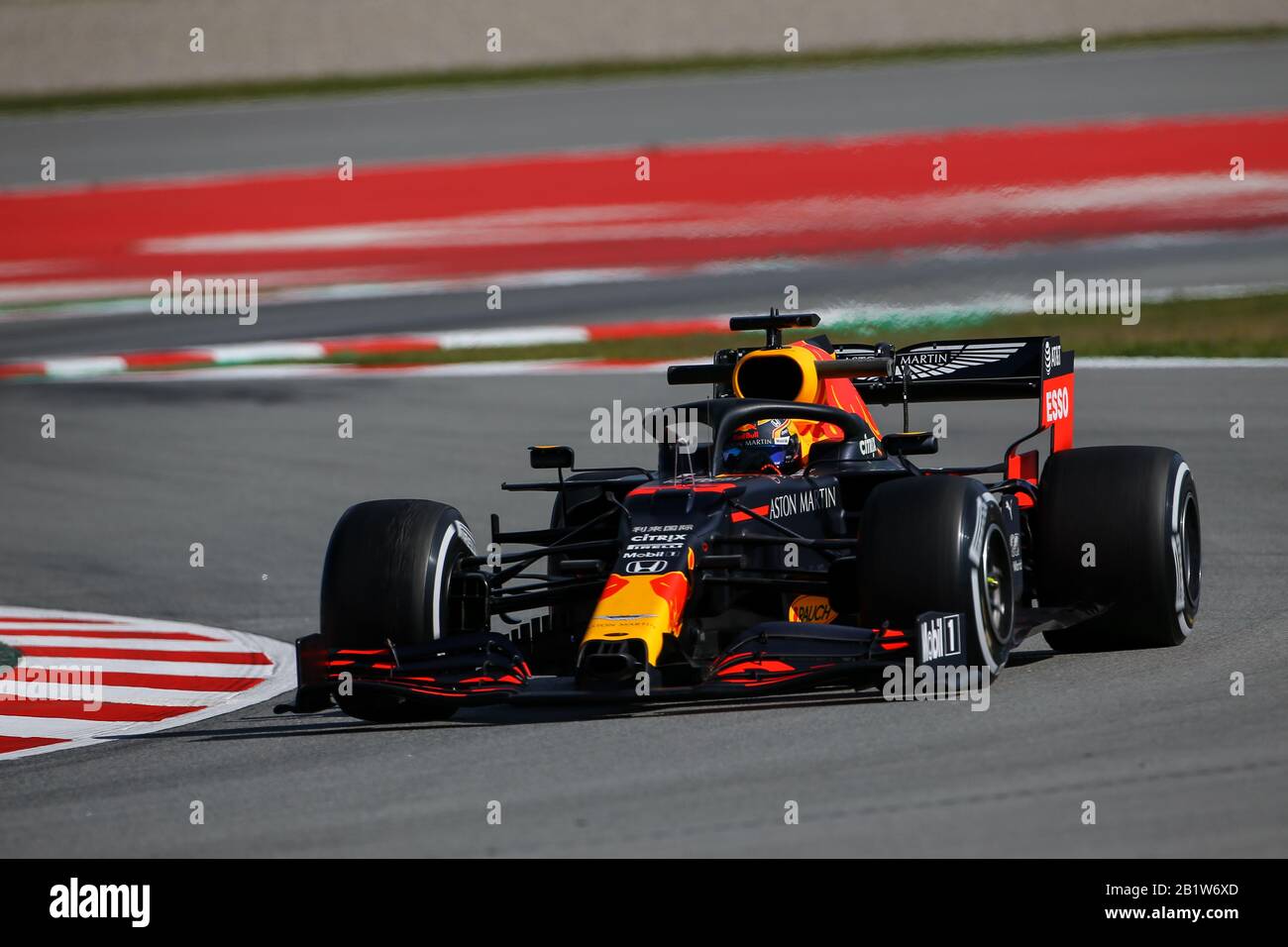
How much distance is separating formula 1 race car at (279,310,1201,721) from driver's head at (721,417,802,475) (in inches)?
0.5

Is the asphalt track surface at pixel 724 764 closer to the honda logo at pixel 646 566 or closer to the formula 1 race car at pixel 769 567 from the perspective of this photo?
the formula 1 race car at pixel 769 567

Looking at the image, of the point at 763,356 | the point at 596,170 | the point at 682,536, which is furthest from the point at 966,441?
the point at 596,170

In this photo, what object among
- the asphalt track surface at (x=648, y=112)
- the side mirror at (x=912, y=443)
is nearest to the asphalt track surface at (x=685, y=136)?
the asphalt track surface at (x=648, y=112)

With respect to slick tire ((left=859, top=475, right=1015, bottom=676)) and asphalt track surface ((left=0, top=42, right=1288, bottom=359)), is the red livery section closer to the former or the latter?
asphalt track surface ((left=0, top=42, right=1288, bottom=359))

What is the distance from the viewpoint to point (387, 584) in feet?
28.1

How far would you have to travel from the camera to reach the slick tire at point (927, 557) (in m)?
7.88

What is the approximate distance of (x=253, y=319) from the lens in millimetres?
22562

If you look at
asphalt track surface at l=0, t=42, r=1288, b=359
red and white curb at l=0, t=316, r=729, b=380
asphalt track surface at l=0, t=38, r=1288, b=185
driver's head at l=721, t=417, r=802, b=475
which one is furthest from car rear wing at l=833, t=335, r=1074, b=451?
asphalt track surface at l=0, t=38, r=1288, b=185

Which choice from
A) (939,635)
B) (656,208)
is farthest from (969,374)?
(656,208)

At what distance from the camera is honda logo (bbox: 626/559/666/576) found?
26.6 feet

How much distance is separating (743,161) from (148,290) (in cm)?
790

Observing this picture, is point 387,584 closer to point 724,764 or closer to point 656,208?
point 724,764

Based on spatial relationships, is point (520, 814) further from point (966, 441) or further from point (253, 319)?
point (253, 319)

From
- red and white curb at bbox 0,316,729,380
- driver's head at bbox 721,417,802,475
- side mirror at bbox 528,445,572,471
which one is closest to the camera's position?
driver's head at bbox 721,417,802,475
